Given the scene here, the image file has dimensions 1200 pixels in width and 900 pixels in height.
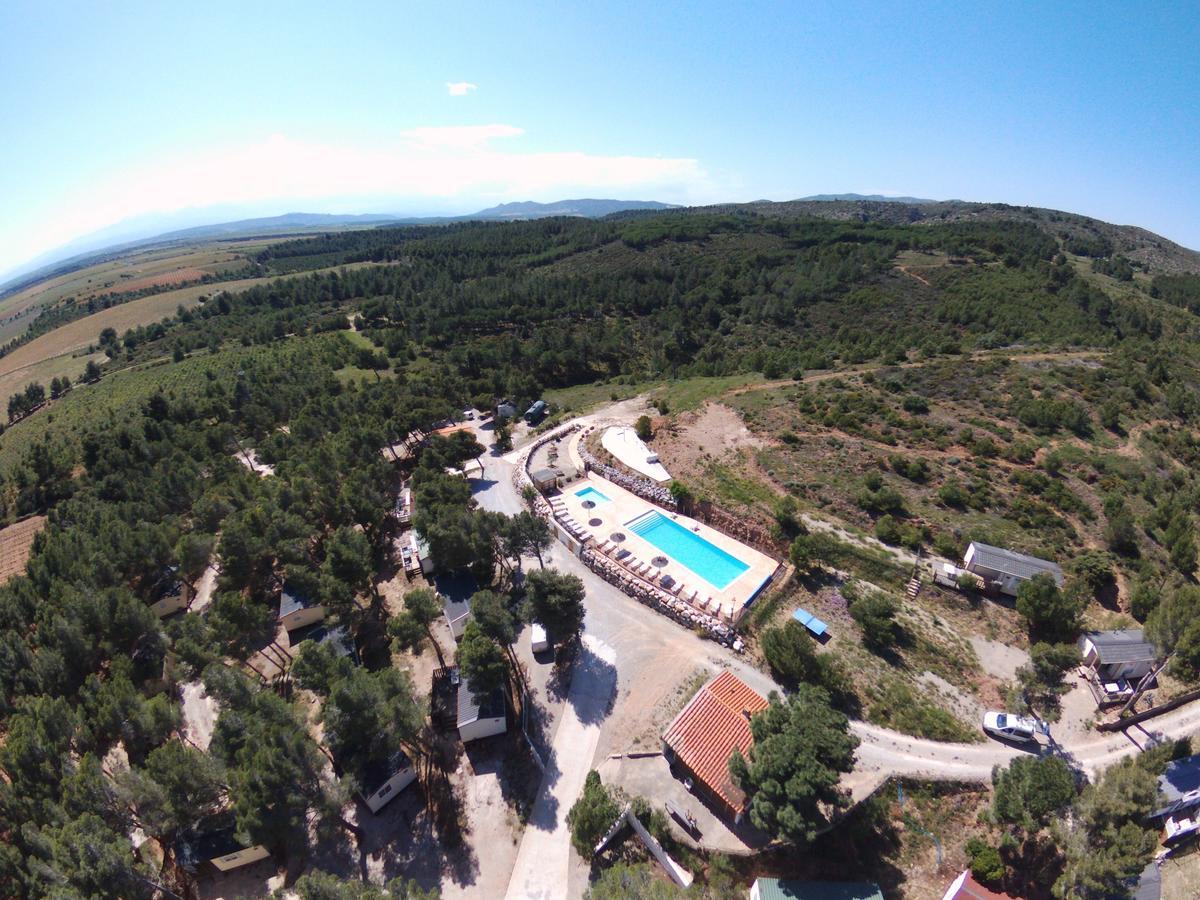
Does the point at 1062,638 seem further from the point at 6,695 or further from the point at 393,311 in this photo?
the point at 393,311

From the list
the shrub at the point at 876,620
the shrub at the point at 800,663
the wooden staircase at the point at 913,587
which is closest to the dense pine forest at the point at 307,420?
the shrub at the point at 800,663

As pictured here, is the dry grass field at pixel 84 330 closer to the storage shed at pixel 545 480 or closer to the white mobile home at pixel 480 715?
the storage shed at pixel 545 480

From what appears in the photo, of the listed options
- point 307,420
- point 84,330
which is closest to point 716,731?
point 307,420

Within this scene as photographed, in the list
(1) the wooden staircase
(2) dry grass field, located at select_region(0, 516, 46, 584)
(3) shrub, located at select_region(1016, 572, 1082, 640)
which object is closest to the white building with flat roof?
(1) the wooden staircase

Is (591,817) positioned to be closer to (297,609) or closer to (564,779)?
(564,779)

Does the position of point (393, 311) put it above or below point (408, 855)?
above

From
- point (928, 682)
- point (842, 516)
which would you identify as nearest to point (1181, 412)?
point (842, 516)

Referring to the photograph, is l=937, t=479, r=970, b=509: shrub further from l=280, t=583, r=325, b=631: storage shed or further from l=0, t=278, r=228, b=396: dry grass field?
l=0, t=278, r=228, b=396: dry grass field
